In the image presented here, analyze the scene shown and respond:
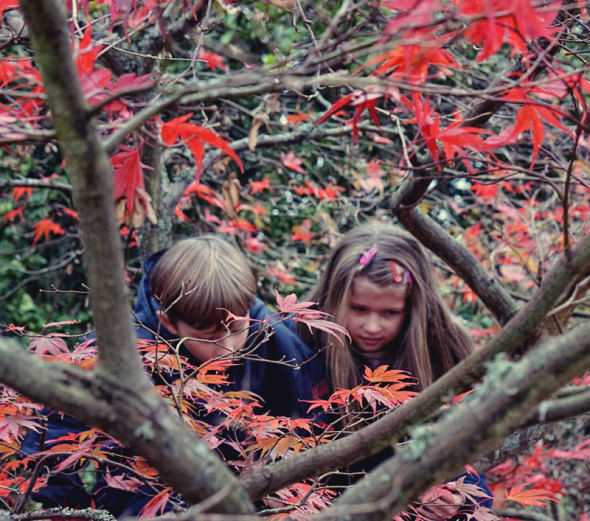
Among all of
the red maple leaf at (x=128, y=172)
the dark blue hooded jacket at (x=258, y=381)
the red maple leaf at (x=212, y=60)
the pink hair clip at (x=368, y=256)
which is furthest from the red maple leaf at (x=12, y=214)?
the red maple leaf at (x=128, y=172)

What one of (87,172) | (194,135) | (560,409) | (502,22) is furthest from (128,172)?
(560,409)

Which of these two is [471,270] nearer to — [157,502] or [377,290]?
[377,290]

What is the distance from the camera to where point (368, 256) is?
1779 millimetres

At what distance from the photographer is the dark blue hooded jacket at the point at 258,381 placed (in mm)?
1442

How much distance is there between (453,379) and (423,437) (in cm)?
10

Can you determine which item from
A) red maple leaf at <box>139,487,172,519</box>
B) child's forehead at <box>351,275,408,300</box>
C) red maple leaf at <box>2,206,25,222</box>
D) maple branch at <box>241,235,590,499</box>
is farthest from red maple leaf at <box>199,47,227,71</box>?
red maple leaf at <box>2,206,25,222</box>

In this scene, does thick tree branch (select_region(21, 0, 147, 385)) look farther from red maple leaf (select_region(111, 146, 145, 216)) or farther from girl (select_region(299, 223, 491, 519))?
girl (select_region(299, 223, 491, 519))

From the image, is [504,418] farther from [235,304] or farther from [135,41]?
[135,41]

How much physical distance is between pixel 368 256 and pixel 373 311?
0.16 metres

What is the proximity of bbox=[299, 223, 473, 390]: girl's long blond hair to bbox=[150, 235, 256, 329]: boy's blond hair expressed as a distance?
30 cm

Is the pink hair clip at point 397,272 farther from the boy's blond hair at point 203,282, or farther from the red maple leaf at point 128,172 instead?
the red maple leaf at point 128,172

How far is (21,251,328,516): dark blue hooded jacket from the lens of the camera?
144cm

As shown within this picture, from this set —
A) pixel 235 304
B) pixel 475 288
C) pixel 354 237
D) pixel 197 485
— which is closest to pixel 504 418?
pixel 197 485

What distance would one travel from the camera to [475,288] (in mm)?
1667
